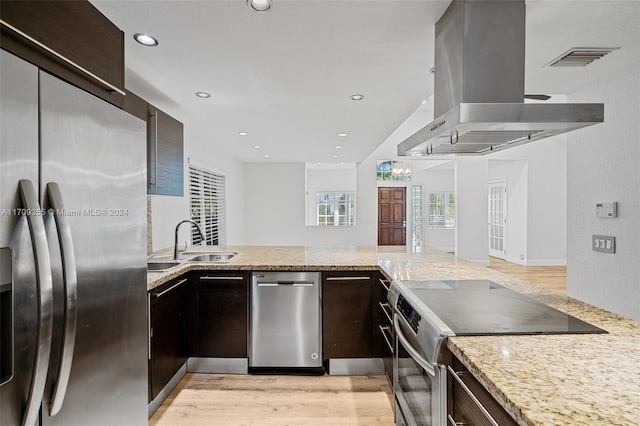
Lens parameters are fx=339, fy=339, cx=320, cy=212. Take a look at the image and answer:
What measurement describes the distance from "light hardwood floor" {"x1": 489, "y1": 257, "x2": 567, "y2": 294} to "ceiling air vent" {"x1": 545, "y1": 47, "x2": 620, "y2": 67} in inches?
170

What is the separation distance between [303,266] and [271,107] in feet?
5.35

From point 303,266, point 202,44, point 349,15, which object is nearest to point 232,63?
point 202,44

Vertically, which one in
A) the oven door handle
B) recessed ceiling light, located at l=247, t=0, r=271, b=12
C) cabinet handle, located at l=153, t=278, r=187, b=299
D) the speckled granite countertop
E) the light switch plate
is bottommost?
the oven door handle

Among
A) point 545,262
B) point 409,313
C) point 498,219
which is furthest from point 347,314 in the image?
point 498,219

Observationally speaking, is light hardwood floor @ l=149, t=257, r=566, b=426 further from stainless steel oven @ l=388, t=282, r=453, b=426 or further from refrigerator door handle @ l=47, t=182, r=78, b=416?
refrigerator door handle @ l=47, t=182, r=78, b=416

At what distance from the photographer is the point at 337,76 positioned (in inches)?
98.3

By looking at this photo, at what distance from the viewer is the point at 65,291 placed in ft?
3.16

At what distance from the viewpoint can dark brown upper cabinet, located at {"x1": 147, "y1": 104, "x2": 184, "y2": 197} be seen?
2.56 m

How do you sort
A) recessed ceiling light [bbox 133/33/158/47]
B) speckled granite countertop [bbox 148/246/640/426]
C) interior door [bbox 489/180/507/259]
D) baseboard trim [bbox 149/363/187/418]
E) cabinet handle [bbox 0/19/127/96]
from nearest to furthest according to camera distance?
speckled granite countertop [bbox 148/246/640/426]
cabinet handle [bbox 0/19/127/96]
recessed ceiling light [bbox 133/33/158/47]
baseboard trim [bbox 149/363/187/418]
interior door [bbox 489/180/507/259]

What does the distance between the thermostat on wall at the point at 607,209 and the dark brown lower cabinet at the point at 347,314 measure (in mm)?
1825

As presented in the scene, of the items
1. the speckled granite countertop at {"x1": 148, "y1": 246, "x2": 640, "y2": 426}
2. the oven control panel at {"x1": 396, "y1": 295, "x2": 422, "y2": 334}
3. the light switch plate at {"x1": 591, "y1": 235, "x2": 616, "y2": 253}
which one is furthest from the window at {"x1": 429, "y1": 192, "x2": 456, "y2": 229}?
the oven control panel at {"x1": 396, "y1": 295, "x2": 422, "y2": 334}

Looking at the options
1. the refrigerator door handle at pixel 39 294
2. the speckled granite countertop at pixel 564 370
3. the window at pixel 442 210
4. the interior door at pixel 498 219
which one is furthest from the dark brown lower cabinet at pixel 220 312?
the window at pixel 442 210

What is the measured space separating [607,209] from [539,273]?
16.2ft

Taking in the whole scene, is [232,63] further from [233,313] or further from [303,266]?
[233,313]
